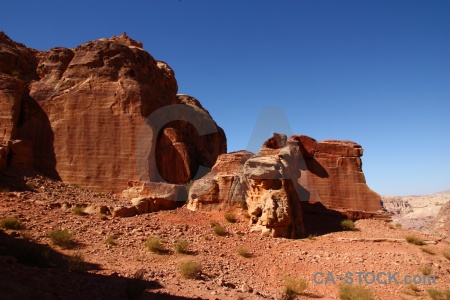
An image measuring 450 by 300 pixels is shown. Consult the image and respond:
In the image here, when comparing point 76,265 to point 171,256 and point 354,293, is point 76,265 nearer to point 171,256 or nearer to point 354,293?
point 171,256

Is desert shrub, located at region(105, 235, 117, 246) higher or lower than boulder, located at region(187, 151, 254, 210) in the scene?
lower

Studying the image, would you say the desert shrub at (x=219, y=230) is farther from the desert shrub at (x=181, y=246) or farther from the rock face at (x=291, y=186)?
the desert shrub at (x=181, y=246)

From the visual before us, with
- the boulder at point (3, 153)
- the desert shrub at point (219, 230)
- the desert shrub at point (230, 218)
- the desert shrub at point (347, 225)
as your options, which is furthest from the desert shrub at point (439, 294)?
the boulder at point (3, 153)

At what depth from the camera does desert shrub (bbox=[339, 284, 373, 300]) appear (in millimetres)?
9016

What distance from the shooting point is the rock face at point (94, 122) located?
59.5 ft

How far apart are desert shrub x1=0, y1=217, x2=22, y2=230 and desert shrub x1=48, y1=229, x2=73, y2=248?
1.19 m

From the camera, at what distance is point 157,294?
7.19 meters

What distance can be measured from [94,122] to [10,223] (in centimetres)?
902

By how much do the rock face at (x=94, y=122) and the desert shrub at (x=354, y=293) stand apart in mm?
11993

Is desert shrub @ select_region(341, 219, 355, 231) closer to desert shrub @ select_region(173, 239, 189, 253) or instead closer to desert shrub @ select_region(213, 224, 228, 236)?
desert shrub @ select_region(213, 224, 228, 236)

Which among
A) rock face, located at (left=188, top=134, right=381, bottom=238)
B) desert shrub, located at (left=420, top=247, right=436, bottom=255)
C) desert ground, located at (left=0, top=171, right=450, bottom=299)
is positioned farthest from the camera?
rock face, located at (left=188, top=134, right=381, bottom=238)

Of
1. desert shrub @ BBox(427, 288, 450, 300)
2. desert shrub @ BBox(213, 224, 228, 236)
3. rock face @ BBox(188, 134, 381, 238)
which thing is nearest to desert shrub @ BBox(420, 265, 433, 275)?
desert shrub @ BBox(427, 288, 450, 300)

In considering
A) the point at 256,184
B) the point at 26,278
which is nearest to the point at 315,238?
the point at 256,184

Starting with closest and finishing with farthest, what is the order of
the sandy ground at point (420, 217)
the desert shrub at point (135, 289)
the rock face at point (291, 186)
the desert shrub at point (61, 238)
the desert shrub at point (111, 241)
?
the desert shrub at point (135, 289) < the desert shrub at point (61, 238) < the desert shrub at point (111, 241) < the rock face at point (291, 186) < the sandy ground at point (420, 217)
